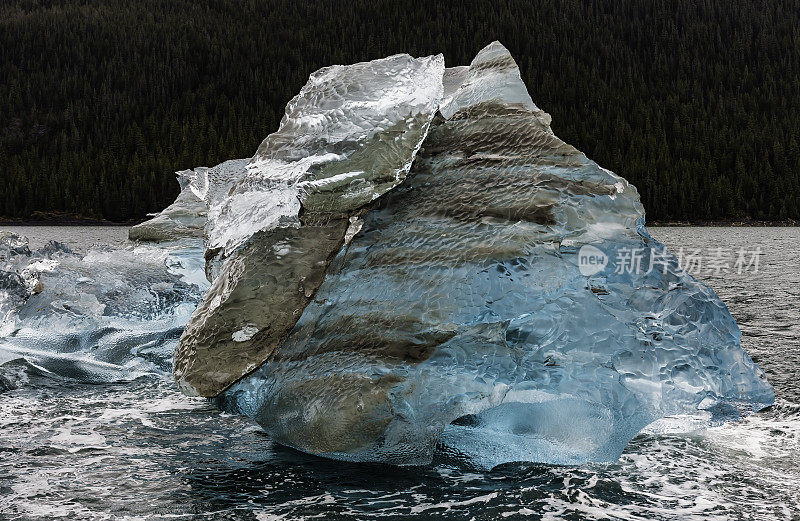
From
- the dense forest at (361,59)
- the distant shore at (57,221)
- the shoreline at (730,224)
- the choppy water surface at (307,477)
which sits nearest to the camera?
the choppy water surface at (307,477)

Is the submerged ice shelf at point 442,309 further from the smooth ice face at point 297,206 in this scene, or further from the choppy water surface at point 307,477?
the choppy water surface at point 307,477

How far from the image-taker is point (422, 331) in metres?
6.69

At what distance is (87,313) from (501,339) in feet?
26.8

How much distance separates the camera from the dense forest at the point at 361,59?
4299 inches

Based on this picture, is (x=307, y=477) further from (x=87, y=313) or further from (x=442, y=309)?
(x=87, y=313)

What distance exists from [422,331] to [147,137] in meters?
137

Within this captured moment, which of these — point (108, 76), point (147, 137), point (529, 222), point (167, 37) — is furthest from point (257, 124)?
point (529, 222)

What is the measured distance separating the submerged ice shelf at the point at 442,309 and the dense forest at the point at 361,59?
332 feet

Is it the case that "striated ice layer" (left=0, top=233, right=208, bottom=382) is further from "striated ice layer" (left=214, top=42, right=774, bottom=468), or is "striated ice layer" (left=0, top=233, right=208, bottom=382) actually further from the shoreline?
the shoreline

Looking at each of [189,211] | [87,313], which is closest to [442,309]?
[87,313]

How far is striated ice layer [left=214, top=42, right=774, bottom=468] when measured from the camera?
6.59m

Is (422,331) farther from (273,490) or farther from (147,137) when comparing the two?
(147,137)
